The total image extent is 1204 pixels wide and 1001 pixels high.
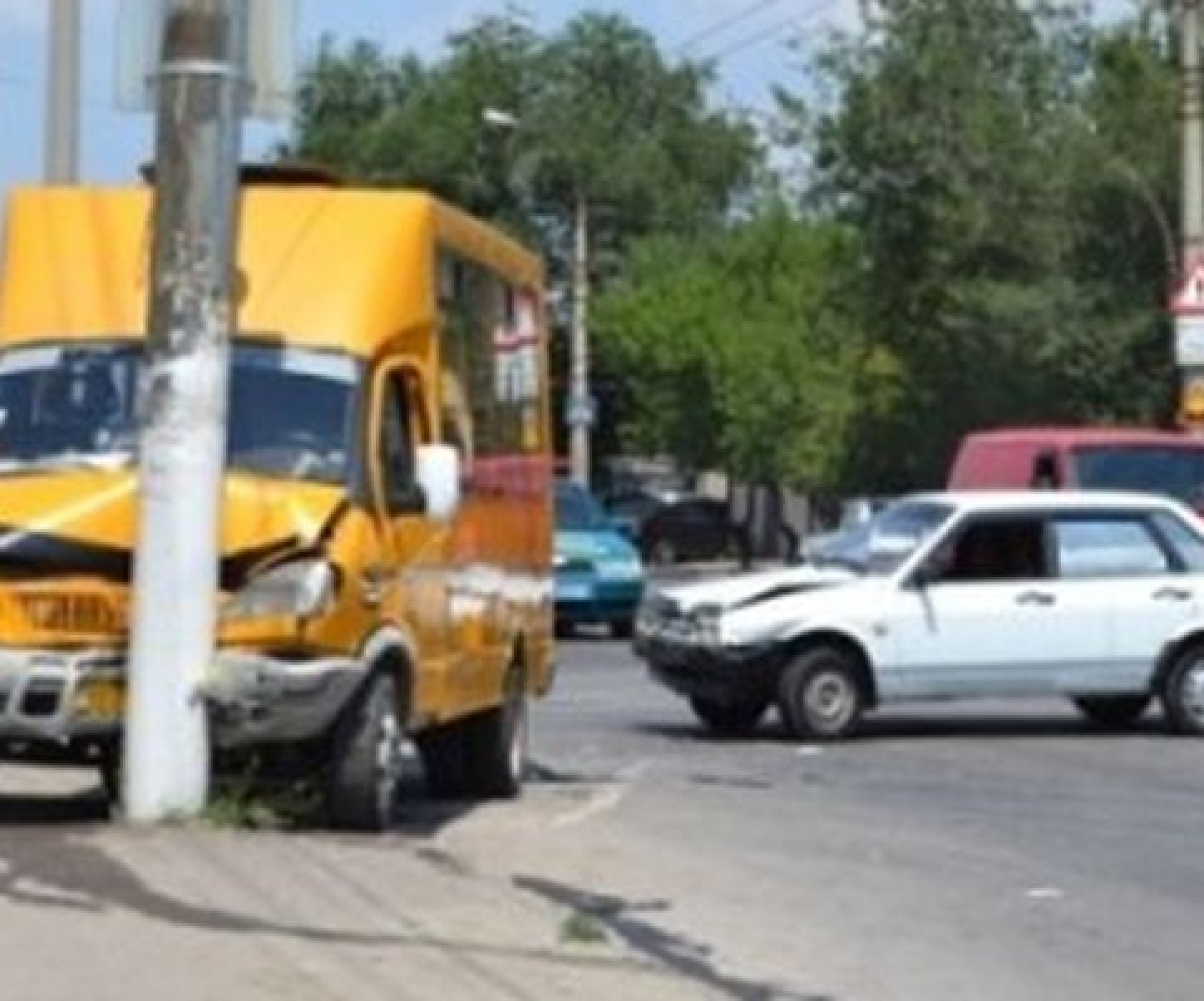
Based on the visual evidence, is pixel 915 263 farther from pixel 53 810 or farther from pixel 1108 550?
pixel 53 810

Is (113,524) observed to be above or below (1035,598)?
above

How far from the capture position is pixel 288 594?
14.1 meters

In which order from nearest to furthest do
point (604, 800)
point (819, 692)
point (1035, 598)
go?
1. point (604, 800)
2. point (819, 692)
3. point (1035, 598)

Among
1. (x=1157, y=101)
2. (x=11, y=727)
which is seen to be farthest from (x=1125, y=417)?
(x=11, y=727)

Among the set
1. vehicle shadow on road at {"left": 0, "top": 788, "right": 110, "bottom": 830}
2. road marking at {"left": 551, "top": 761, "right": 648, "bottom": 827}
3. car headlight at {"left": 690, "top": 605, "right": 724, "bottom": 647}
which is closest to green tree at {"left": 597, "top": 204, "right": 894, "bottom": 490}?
car headlight at {"left": 690, "top": 605, "right": 724, "bottom": 647}

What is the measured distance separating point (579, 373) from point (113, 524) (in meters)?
48.9

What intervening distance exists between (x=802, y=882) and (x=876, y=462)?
4686cm

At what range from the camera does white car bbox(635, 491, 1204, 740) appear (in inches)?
861

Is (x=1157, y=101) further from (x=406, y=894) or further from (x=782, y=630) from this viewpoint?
(x=406, y=894)

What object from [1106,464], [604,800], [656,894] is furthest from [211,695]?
[1106,464]

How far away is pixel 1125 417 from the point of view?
50.6 meters

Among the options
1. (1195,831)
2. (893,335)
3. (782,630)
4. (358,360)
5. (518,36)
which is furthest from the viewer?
(518,36)

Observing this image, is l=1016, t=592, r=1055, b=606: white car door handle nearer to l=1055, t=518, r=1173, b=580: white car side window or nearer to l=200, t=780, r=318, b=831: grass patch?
l=1055, t=518, r=1173, b=580: white car side window

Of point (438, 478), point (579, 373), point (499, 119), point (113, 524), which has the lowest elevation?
point (113, 524)
